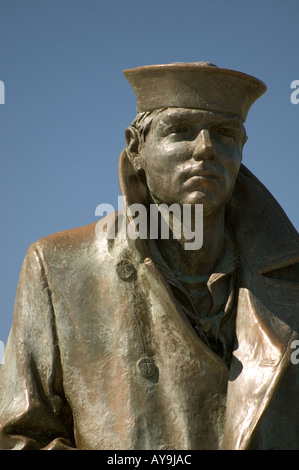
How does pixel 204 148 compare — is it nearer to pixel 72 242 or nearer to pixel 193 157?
pixel 193 157

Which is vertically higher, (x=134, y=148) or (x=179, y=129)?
(x=179, y=129)

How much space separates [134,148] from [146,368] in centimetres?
171

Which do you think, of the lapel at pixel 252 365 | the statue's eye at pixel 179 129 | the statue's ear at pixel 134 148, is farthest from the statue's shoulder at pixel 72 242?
the lapel at pixel 252 365

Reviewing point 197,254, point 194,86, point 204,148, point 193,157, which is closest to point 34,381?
point 197,254

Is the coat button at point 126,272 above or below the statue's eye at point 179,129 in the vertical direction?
below

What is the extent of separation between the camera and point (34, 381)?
12.3 metres

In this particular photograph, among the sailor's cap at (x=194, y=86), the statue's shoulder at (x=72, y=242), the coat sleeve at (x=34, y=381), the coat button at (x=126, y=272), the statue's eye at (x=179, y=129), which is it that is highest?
the sailor's cap at (x=194, y=86)

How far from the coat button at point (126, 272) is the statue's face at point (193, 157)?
0.56 m

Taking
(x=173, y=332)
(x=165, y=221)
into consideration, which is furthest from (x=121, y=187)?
(x=173, y=332)

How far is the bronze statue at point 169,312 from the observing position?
11.9m

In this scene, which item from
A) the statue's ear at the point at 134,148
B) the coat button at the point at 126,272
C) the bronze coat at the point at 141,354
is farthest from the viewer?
the statue's ear at the point at 134,148

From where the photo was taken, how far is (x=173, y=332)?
12.1 metres

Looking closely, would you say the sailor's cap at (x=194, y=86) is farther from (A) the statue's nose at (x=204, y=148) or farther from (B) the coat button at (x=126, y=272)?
(B) the coat button at (x=126, y=272)

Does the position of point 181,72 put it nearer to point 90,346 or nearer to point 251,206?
point 251,206
